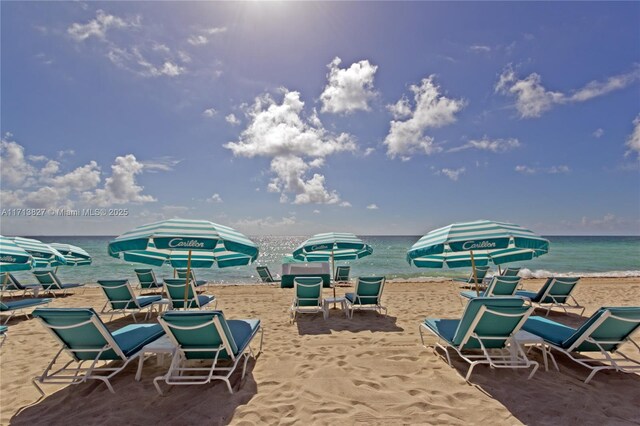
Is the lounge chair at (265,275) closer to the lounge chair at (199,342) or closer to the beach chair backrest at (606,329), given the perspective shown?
the lounge chair at (199,342)

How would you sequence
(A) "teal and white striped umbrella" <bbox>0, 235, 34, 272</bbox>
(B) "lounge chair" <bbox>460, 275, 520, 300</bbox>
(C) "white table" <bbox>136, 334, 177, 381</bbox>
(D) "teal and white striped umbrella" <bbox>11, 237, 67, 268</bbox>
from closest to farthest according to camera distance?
(C) "white table" <bbox>136, 334, 177, 381</bbox> < (A) "teal and white striped umbrella" <bbox>0, 235, 34, 272</bbox> < (B) "lounge chair" <bbox>460, 275, 520, 300</bbox> < (D) "teal and white striped umbrella" <bbox>11, 237, 67, 268</bbox>

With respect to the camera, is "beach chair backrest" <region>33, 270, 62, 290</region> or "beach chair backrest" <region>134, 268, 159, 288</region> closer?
"beach chair backrest" <region>134, 268, 159, 288</region>

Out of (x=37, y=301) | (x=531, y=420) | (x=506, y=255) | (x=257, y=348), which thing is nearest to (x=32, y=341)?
(x=37, y=301)

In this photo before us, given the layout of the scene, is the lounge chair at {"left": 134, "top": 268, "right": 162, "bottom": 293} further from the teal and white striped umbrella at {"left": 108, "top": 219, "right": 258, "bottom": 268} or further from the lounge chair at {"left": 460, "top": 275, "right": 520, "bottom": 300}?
the lounge chair at {"left": 460, "top": 275, "right": 520, "bottom": 300}

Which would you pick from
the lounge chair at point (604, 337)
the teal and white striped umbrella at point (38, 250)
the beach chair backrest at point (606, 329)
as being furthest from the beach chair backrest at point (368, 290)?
the teal and white striped umbrella at point (38, 250)

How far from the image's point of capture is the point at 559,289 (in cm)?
704

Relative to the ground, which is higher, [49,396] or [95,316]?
[95,316]

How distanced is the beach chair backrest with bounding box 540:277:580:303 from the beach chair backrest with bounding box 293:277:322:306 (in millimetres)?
5170

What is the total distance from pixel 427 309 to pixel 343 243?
3.01 metres

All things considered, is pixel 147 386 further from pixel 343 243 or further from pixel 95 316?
pixel 343 243

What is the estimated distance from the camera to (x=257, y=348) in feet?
16.0

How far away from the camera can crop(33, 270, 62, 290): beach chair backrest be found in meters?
10.7

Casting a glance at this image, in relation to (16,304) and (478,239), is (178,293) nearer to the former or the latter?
(16,304)

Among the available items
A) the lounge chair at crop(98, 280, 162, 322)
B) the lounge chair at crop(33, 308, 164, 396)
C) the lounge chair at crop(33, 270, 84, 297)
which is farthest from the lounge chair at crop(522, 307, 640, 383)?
the lounge chair at crop(33, 270, 84, 297)
